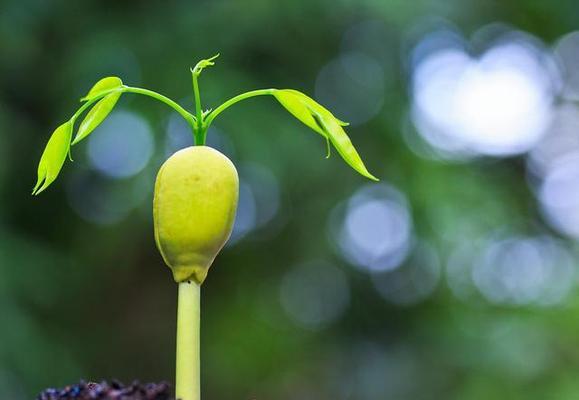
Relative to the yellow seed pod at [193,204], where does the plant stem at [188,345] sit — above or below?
below

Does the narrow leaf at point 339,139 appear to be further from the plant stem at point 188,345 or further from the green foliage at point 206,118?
the plant stem at point 188,345

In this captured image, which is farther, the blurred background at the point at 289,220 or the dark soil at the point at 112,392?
the blurred background at the point at 289,220

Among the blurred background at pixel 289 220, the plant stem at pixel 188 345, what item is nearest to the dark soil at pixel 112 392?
the plant stem at pixel 188 345

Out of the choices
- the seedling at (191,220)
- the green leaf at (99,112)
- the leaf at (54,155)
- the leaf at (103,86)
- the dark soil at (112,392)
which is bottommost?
the dark soil at (112,392)

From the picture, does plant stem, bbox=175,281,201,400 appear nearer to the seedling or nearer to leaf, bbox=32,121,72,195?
the seedling

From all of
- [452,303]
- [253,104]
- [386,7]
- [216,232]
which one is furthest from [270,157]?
[216,232]

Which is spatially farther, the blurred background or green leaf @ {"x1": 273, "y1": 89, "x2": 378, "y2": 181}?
the blurred background

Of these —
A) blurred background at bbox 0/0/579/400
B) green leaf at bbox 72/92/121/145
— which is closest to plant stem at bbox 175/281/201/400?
green leaf at bbox 72/92/121/145
